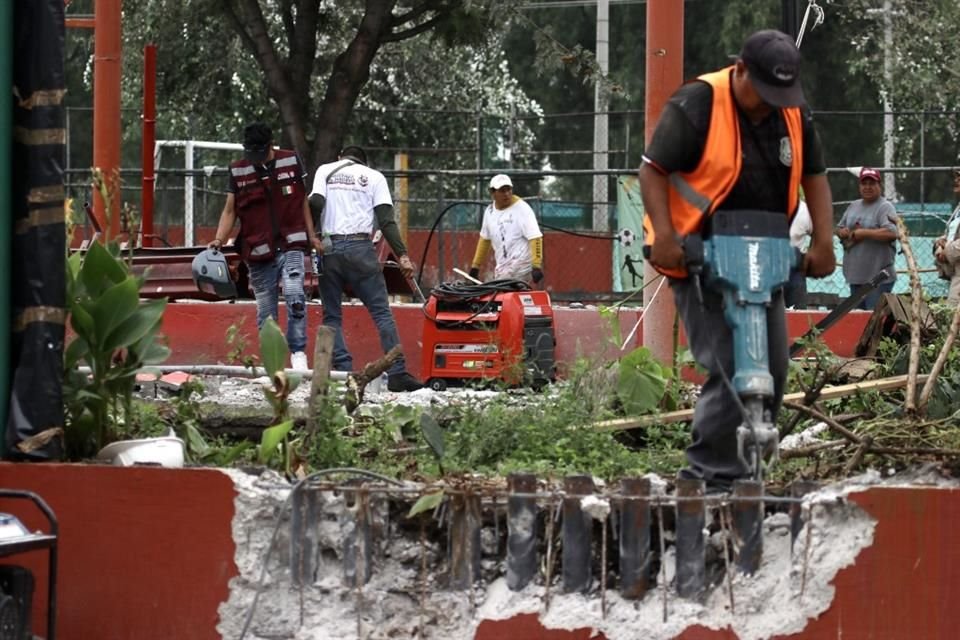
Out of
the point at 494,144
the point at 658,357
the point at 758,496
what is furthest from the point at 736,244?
the point at 494,144

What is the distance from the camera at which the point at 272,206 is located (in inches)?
488

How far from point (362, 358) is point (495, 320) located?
1945 mm

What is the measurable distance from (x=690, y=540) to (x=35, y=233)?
240cm

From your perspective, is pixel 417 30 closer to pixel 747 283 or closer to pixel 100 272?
pixel 100 272

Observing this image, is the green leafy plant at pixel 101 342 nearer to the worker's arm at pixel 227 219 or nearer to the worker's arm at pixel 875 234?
the worker's arm at pixel 227 219

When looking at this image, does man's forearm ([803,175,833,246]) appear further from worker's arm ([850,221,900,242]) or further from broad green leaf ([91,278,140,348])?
worker's arm ([850,221,900,242])

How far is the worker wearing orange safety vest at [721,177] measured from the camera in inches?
216

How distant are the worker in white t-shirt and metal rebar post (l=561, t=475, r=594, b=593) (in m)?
7.19

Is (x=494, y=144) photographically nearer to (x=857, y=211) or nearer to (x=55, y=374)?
(x=857, y=211)

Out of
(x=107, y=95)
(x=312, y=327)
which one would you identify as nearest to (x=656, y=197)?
(x=312, y=327)

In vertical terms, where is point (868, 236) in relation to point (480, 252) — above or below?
above

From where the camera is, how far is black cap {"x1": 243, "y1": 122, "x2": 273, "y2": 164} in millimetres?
12281

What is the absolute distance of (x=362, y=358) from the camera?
1447 cm

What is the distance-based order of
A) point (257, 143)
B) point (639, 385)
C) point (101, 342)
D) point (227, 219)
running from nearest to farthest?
point (101, 342) → point (639, 385) → point (257, 143) → point (227, 219)
